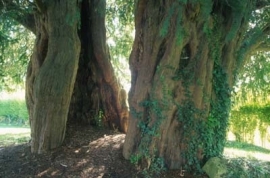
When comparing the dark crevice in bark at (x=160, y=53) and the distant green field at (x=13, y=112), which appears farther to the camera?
the distant green field at (x=13, y=112)

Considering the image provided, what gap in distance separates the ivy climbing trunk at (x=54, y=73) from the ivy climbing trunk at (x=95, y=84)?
1.09 m

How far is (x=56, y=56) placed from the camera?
21.1 ft

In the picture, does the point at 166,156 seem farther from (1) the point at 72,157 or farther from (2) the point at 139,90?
(1) the point at 72,157

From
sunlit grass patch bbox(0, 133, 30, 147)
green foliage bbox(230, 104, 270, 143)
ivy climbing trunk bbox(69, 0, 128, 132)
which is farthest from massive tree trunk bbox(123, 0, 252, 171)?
green foliage bbox(230, 104, 270, 143)

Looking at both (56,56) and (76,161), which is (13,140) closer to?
(76,161)

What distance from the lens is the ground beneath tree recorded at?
5.88 metres

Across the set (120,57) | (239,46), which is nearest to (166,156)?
(239,46)

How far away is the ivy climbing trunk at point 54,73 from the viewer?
251 inches

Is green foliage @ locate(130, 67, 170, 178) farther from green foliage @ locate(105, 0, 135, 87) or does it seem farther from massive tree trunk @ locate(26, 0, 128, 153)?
green foliage @ locate(105, 0, 135, 87)

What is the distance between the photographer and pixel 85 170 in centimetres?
594

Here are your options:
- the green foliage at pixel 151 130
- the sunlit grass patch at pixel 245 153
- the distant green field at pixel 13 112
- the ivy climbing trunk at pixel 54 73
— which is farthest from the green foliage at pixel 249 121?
the distant green field at pixel 13 112

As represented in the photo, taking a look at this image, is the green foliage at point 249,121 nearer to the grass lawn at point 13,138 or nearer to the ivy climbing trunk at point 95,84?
the ivy climbing trunk at point 95,84

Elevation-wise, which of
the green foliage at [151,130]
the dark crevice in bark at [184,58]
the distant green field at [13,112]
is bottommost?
the distant green field at [13,112]

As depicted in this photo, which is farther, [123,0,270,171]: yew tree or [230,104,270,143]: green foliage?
[230,104,270,143]: green foliage
